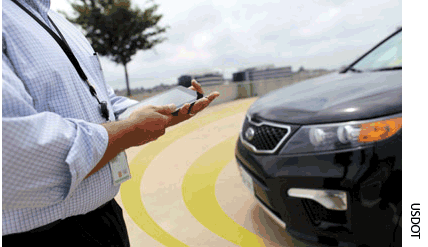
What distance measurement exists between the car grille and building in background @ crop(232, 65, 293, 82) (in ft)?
39.2

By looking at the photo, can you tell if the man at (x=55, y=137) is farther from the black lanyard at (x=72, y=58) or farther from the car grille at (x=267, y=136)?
the car grille at (x=267, y=136)

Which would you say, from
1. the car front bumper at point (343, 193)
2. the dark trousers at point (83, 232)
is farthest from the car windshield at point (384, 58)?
the dark trousers at point (83, 232)

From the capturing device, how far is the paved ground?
7.95 feet

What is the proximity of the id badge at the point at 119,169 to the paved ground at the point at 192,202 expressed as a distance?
4.78 ft

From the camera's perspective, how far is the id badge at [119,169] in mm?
1086

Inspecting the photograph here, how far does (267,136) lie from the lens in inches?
78.8

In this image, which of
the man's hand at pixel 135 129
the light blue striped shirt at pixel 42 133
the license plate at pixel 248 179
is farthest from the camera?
the license plate at pixel 248 179

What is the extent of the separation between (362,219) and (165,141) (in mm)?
4311

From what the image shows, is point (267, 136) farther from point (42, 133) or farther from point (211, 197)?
point (42, 133)

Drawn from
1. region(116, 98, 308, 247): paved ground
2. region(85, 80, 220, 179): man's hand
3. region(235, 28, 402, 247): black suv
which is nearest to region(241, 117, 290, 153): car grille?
region(235, 28, 402, 247): black suv

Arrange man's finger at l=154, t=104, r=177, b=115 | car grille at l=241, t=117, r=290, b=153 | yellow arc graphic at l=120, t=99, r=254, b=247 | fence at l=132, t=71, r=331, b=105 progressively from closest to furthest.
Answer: man's finger at l=154, t=104, r=177, b=115 < car grille at l=241, t=117, r=290, b=153 < yellow arc graphic at l=120, t=99, r=254, b=247 < fence at l=132, t=71, r=331, b=105

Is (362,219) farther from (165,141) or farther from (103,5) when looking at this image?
(103,5)

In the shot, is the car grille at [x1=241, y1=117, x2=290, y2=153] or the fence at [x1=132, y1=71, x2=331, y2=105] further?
the fence at [x1=132, y1=71, x2=331, y2=105]

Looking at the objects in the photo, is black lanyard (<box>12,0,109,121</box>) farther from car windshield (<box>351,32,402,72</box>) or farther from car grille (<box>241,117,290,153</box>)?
car windshield (<box>351,32,402,72</box>)
